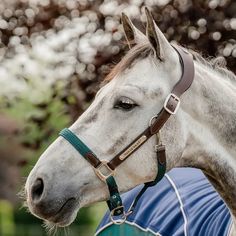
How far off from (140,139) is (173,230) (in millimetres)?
1015

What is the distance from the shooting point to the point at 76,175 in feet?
12.1

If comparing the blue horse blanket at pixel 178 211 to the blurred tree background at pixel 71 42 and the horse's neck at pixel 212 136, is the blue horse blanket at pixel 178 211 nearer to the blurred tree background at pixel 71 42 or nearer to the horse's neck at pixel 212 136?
the horse's neck at pixel 212 136

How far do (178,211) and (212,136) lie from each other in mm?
909

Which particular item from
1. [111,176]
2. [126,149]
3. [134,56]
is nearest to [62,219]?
[111,176]

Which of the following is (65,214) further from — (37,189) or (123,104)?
(123,104)

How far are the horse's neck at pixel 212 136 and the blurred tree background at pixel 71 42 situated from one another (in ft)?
6.42

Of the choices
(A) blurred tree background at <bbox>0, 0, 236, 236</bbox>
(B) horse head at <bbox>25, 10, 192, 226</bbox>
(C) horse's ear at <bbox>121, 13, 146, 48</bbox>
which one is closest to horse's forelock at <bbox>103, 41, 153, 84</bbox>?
(B) horse head at <bbox>25, 10, 192, 226</bbox>

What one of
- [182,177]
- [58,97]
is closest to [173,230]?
[182,177]

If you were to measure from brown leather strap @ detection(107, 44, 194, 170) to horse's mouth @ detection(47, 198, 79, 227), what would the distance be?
0.23 m

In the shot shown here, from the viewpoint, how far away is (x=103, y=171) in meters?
3.71

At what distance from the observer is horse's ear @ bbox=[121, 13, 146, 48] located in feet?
13.3

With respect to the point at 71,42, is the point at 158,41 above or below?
above

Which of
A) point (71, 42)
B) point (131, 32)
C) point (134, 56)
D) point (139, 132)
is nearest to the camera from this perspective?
point (139, 132)

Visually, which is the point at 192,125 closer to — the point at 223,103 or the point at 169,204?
the point at 223,103
